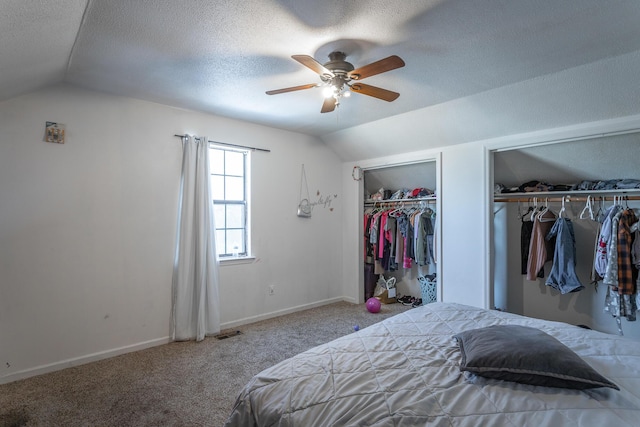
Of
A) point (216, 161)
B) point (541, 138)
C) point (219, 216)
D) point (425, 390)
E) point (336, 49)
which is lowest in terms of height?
point (425, 390)

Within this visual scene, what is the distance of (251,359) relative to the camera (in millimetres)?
2912

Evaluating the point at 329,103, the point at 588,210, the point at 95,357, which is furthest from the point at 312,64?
the point at 588,210

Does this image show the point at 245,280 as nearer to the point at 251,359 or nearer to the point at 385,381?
the point at 251,359

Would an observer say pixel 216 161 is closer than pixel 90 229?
No

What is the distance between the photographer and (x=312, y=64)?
2.03 metres

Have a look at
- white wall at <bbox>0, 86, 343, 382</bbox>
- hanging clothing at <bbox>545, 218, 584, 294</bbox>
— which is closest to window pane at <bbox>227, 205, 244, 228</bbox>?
white wall at <bbox>0, 86, 343, 382</bbox>

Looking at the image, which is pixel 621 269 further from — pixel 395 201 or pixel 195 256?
pixel 195 256

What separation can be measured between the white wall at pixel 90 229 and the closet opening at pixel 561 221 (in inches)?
121

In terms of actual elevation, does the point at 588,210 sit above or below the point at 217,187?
below

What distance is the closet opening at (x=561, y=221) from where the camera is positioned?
3.19 m

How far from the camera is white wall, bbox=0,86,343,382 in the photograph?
8.42ft

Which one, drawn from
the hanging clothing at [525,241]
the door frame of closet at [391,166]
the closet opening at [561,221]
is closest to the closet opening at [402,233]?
the door frame of closet at [391,166]

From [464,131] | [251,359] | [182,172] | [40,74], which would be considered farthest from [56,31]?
[464,131]

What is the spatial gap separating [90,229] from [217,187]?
129 cm
